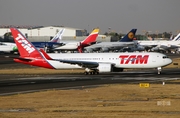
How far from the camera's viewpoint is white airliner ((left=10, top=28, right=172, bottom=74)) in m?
63.8

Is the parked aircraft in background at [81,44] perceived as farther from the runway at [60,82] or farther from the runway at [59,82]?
the runway at [59,82]

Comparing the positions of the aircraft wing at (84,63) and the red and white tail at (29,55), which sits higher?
the red and white tail at (29,55)

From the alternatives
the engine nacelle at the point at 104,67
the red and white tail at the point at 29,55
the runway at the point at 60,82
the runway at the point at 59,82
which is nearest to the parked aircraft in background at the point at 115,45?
the red and white tail at the point at 29,55

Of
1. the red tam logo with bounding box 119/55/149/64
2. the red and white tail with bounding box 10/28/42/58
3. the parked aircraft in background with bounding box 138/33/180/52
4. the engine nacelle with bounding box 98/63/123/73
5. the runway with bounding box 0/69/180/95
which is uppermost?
the red and white tail with bounding box 10/28/42/58

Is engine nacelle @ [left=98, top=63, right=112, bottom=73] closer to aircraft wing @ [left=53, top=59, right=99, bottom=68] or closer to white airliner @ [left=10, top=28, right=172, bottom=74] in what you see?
white airliner @ [left=10, top=28, right=172, bottom=74]

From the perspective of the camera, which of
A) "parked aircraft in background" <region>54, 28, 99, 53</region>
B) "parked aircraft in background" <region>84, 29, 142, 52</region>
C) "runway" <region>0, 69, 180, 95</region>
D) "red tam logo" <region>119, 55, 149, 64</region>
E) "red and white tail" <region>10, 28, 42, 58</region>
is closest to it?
"runway" <region>0, 69, 180, 95</region>

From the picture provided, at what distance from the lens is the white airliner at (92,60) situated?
63812 mm

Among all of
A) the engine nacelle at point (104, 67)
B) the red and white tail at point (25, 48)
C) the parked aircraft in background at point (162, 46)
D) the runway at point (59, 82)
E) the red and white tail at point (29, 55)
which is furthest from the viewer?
the parked aircraft in background at point (162, 46)

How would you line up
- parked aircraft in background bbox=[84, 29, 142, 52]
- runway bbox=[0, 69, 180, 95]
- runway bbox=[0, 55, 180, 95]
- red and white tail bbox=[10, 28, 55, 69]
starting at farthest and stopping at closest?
parked aircraft in background bbox=[84, 29, 142, 52], red and white tail bbox=[10, 28, 55, 69], runway bbox=[0, 55, 180, 95], runway bbox=[0, 69, 180, 95]

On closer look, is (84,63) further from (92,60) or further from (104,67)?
(104,67)

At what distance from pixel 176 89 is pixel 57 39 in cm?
12806

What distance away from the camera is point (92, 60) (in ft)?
217

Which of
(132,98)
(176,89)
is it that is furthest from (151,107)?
(176,89)

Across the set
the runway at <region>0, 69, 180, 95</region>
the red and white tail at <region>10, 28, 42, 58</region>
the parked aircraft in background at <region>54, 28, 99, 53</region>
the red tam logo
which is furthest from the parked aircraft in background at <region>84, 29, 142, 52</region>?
the runway at <region>0, 69, 180, 95</region>
